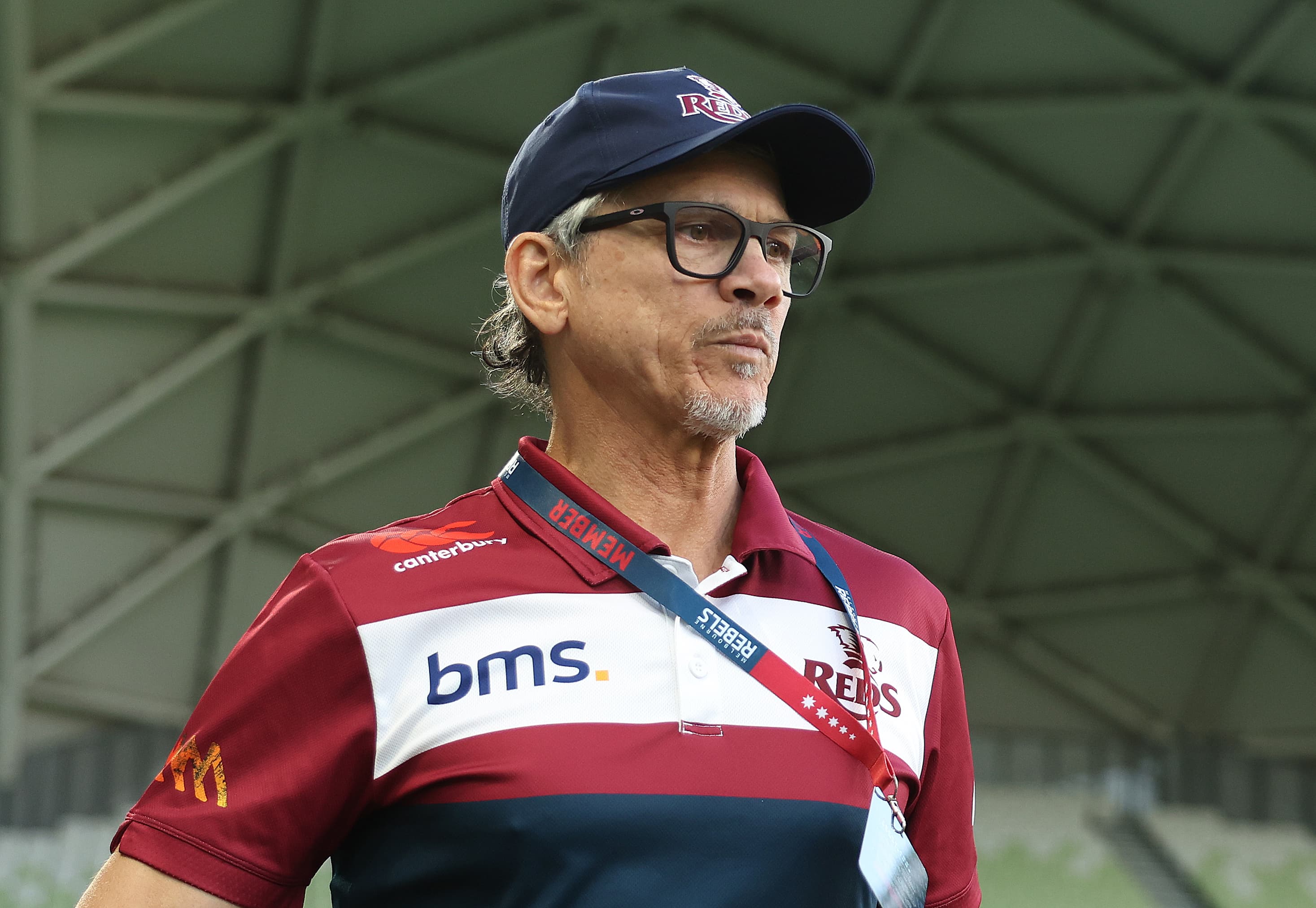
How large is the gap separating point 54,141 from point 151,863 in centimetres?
1229

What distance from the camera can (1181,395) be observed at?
18.2m

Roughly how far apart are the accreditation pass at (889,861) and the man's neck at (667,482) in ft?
1.82

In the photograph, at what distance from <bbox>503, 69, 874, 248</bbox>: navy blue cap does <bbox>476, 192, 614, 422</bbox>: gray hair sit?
0.03 meters

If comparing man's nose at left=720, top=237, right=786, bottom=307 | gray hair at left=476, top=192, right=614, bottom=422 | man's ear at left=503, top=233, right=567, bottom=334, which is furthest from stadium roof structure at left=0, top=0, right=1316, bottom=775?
man's nose at left=720, top=237, right=786, bottom=307

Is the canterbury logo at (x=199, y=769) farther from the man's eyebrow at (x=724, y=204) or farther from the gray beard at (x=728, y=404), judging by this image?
the man's eyebrow at (x=724, y=204)

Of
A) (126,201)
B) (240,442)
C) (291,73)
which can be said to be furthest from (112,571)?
(291,73)

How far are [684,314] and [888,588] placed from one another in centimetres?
65

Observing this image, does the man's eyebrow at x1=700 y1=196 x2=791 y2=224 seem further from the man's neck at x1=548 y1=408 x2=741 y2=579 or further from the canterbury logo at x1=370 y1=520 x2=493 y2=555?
the canterbury logo at x1=370 y1=520 x2=493 y2=555

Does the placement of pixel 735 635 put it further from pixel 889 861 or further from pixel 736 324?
pixel 736 324

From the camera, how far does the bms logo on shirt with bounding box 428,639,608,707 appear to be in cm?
207

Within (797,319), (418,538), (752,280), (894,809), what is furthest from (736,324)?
(797,319)

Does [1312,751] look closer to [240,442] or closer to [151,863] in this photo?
[240,442]

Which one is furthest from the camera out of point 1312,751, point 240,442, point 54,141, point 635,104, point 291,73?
point 1312,751

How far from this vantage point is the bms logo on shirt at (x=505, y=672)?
207 centimetres
